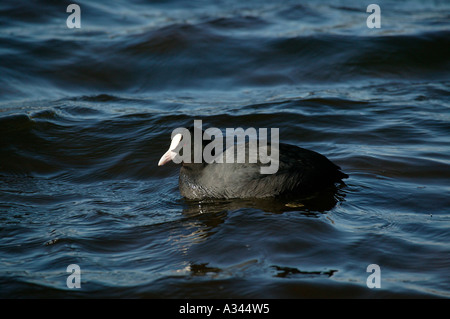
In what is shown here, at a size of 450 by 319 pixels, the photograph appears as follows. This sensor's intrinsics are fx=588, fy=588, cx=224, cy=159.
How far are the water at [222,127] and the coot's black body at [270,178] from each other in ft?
0.39

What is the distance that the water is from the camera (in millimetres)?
4121

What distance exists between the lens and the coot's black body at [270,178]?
16.7 feet

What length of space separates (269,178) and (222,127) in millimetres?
2489

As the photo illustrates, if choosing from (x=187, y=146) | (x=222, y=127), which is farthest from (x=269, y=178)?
(x=222, y=127)

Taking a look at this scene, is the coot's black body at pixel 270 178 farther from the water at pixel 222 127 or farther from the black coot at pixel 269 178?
the water at pixel 222 127

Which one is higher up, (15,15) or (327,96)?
(15,15)

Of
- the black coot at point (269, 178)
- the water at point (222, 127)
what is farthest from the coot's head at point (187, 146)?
the water at point (222, 127)

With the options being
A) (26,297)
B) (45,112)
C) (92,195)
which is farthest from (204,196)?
(45,112)

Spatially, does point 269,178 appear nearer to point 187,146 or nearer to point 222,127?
point 187,146

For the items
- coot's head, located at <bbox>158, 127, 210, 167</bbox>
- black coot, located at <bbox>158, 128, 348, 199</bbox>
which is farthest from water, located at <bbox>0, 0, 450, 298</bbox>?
coot's head, located at <bbox>158, 127, 210, 167</bbox>

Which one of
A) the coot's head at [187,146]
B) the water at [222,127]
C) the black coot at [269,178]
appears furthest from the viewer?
the coot's head at [187,146]
